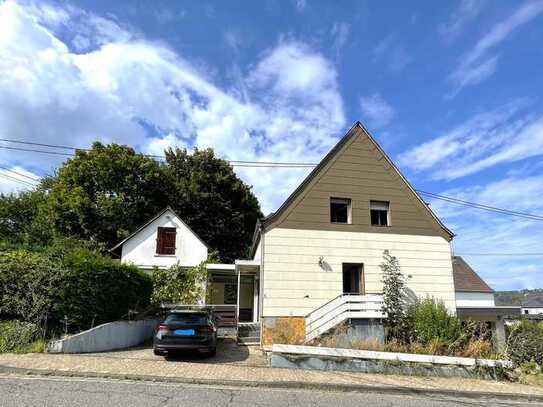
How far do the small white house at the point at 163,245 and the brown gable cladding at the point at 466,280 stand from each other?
2558cm

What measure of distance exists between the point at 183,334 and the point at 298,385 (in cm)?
350

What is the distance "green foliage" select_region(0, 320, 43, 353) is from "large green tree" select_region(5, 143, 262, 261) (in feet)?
65.1

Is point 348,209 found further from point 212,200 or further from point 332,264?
point 212,200

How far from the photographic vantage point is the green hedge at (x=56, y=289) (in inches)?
409

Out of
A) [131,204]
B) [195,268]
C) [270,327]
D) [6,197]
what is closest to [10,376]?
[270,327]

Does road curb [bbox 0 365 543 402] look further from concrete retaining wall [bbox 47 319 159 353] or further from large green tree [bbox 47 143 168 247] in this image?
large green tree [bbox 47 143 168 247]

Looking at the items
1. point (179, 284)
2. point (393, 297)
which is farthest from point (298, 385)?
point (179, 284)

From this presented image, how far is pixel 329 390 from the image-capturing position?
8.31m

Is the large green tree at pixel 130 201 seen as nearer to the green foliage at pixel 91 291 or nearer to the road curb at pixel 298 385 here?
the green foliage at pixel 91 291

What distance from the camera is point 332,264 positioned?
15.6 metres

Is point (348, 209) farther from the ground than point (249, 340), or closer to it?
farther from the ground

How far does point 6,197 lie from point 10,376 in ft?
116

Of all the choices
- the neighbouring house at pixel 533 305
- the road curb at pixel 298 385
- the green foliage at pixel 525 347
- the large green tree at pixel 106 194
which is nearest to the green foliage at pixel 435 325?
the green foliage at pixel 525 347

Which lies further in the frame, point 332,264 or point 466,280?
point 466,280
